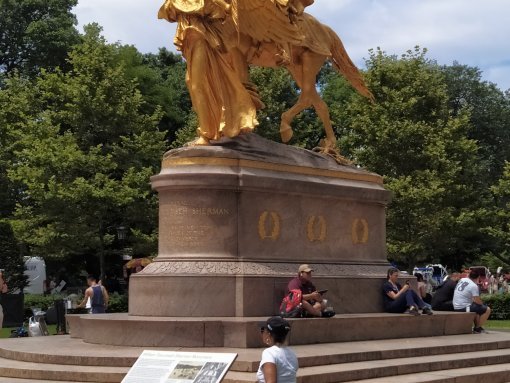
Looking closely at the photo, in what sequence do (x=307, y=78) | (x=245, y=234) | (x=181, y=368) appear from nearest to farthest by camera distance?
(x=181, y=368) → (x=245, y=234) → (x=307, y=78)

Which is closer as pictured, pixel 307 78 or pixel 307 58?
pixel 307 58

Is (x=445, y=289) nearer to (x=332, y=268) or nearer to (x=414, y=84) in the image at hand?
(x=332, y=268)

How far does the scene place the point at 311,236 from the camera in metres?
17.2

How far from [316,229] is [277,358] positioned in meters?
9.26

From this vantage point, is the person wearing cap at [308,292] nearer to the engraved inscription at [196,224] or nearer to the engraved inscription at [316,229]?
the engraved inscription at [196,224]

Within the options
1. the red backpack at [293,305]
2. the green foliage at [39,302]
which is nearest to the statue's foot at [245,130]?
the red backpack at [293,305]

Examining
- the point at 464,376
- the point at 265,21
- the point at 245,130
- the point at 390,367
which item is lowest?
the point at 464,376

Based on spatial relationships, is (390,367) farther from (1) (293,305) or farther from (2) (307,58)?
(2) (307,58)

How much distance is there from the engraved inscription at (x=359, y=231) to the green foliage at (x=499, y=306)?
15423 millimetres

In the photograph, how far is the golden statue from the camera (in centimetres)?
1650

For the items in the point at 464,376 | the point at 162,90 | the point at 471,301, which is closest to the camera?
the point at 464,376

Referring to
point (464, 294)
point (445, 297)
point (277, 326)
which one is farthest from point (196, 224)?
point (277, 326)

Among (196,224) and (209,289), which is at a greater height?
(196,224)

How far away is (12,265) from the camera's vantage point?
33156 mm
